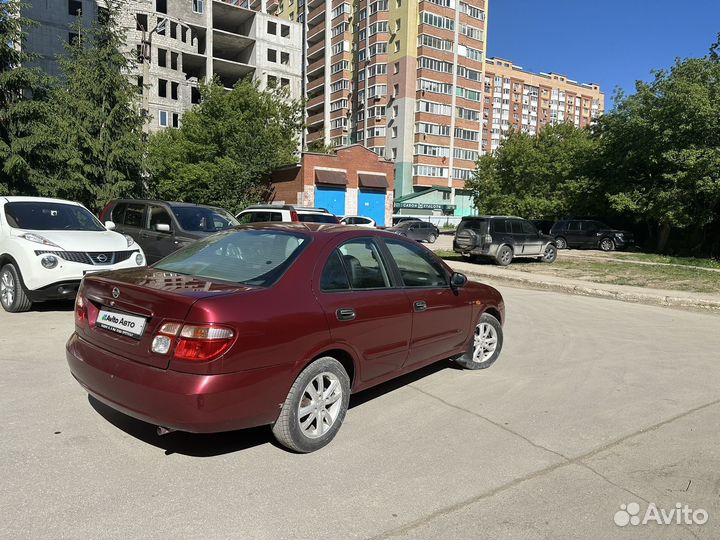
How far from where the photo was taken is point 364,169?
125ft

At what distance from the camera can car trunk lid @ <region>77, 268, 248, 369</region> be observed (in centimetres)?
311

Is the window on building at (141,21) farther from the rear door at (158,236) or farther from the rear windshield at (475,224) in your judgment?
the rear door at (158,236)

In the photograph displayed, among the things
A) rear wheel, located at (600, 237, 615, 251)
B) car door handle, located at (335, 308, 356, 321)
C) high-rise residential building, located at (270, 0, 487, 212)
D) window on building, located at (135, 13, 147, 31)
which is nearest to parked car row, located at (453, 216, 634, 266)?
rear wheel, located at (600, 237, 615, 251)

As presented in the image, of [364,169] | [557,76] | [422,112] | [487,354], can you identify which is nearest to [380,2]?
[422,112]

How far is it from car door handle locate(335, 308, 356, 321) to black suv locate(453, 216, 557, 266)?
15.3 m

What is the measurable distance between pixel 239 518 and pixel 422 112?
67367mm

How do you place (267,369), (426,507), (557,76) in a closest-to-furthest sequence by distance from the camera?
(426,507)
(267,369)
(557,76)

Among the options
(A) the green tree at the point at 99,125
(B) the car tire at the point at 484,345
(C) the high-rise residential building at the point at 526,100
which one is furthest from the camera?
(C) the high-rise residential building at the point at 526,100

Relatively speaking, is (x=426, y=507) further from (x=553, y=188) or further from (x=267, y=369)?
(x=553, y=188)

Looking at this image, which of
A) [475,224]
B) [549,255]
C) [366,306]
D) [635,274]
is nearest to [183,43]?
[475,224]

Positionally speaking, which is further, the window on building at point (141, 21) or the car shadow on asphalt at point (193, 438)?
the window on building at point (141, 21)

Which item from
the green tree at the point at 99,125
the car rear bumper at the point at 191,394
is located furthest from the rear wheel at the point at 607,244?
the car rear bumper at the point at 191,394

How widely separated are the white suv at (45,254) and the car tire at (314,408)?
5.09 m

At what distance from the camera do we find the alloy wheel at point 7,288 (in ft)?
24.5
